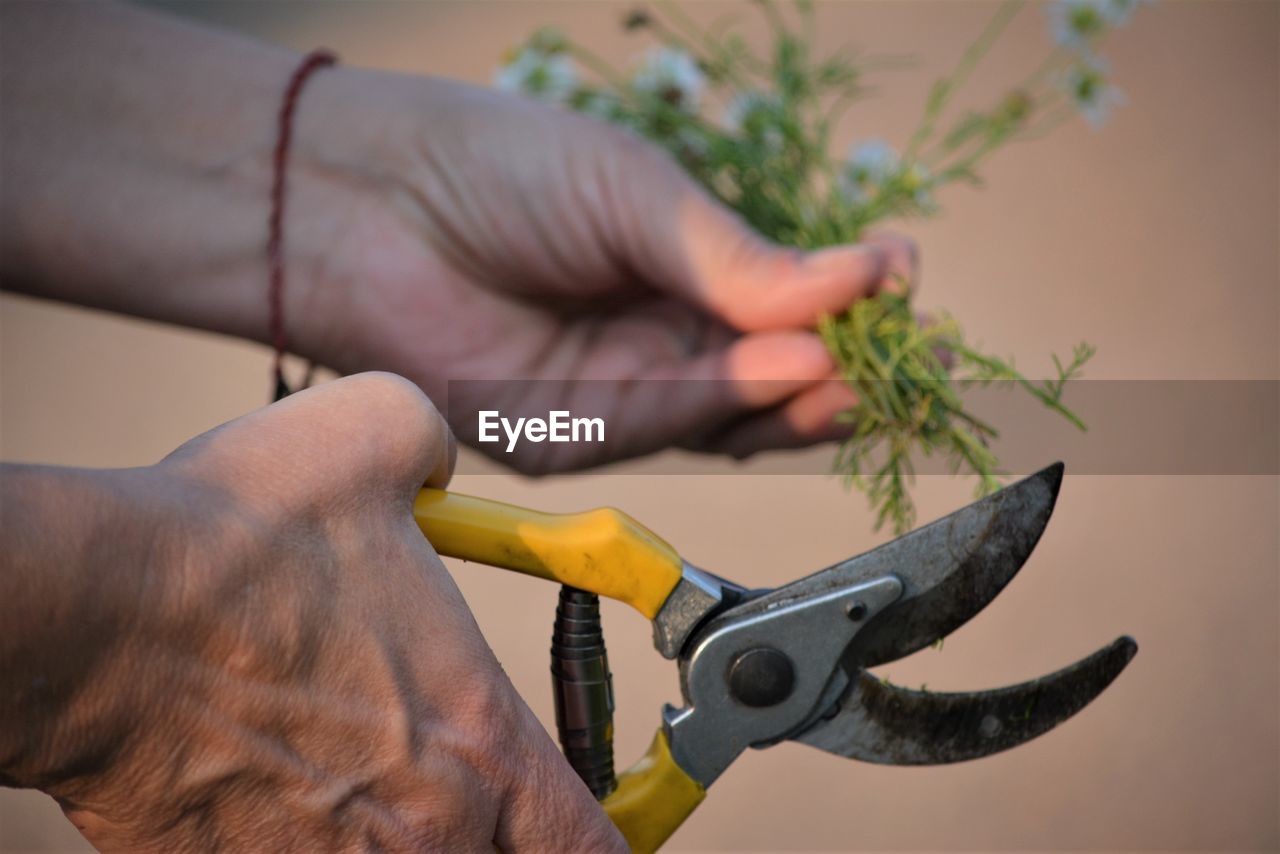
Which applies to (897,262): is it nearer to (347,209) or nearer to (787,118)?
(787,118)

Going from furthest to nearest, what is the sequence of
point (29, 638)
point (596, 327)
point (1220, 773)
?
point (1220, 773) → point (596, 327) → point (29, 638)

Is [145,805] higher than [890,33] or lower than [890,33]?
lower

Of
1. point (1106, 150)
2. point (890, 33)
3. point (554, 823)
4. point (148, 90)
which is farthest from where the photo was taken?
point (890, 33)

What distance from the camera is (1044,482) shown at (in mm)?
822

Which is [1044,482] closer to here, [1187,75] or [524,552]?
[524,552]

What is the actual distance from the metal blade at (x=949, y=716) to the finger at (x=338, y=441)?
36 cm

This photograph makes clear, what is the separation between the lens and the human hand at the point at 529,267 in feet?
4.65

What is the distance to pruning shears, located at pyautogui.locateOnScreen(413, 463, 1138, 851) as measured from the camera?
81cm

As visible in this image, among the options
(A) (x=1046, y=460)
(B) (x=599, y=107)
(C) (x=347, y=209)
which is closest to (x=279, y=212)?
(C) (x=347, y=209)

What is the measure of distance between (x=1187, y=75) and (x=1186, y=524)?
133 centimetres

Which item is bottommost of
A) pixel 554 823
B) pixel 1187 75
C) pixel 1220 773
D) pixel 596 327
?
pixel 1220 773

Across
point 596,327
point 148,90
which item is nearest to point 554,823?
point 596,327

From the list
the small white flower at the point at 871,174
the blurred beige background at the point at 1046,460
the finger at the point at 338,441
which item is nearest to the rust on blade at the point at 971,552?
the finger at the point at 338,441

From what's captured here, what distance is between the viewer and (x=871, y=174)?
1587 mm
